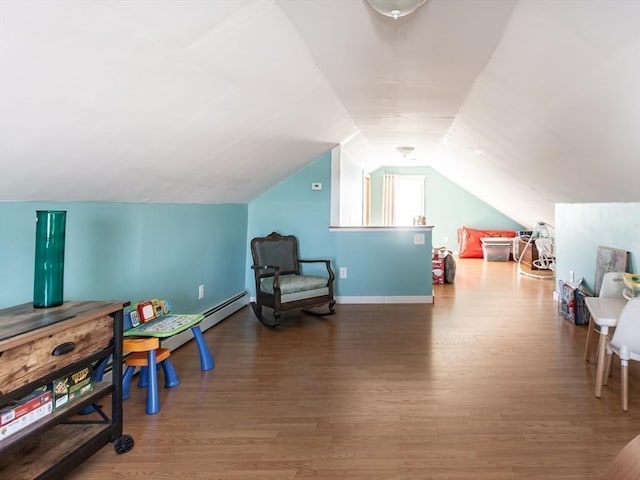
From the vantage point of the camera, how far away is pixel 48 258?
1.67m

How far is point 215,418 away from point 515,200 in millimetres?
6197

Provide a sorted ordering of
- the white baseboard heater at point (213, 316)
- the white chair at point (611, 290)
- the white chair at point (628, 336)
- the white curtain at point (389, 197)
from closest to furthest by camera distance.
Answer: the white chair at point (628, 336) → the white chair at point (611, 290) → the white baseboard heater at point (213, 316) → the white curtain at point (389, 197)

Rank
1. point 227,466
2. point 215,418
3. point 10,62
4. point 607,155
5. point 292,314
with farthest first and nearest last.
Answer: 1. point 292,314
2. point 607,155
3. point 215,418
4. point 227,466
5. point 10,62

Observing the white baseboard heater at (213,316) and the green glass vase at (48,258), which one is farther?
the white baseboard heater at (213,316)

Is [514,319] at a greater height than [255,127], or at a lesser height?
lesser

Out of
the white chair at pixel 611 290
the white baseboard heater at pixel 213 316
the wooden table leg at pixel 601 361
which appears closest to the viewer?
the wooden table leg at pixel 601 361

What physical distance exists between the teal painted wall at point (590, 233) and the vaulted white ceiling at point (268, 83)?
23 centimetres

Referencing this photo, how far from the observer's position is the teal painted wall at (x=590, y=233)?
335cm

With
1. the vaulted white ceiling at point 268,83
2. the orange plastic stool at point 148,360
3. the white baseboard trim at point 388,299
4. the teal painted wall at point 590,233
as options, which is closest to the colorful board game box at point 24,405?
the orange plastic stool at point 148,360

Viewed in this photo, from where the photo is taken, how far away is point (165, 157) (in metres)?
2.45

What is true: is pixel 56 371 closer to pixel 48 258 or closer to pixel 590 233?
pixel 48 258

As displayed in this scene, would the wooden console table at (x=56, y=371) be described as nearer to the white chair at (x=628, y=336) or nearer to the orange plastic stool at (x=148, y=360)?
the orange plastic stool at (x=148, y=360)

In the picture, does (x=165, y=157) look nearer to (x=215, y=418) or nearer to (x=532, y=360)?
(x=215, y=418)

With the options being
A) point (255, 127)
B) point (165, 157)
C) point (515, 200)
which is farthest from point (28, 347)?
point (515, 200)
